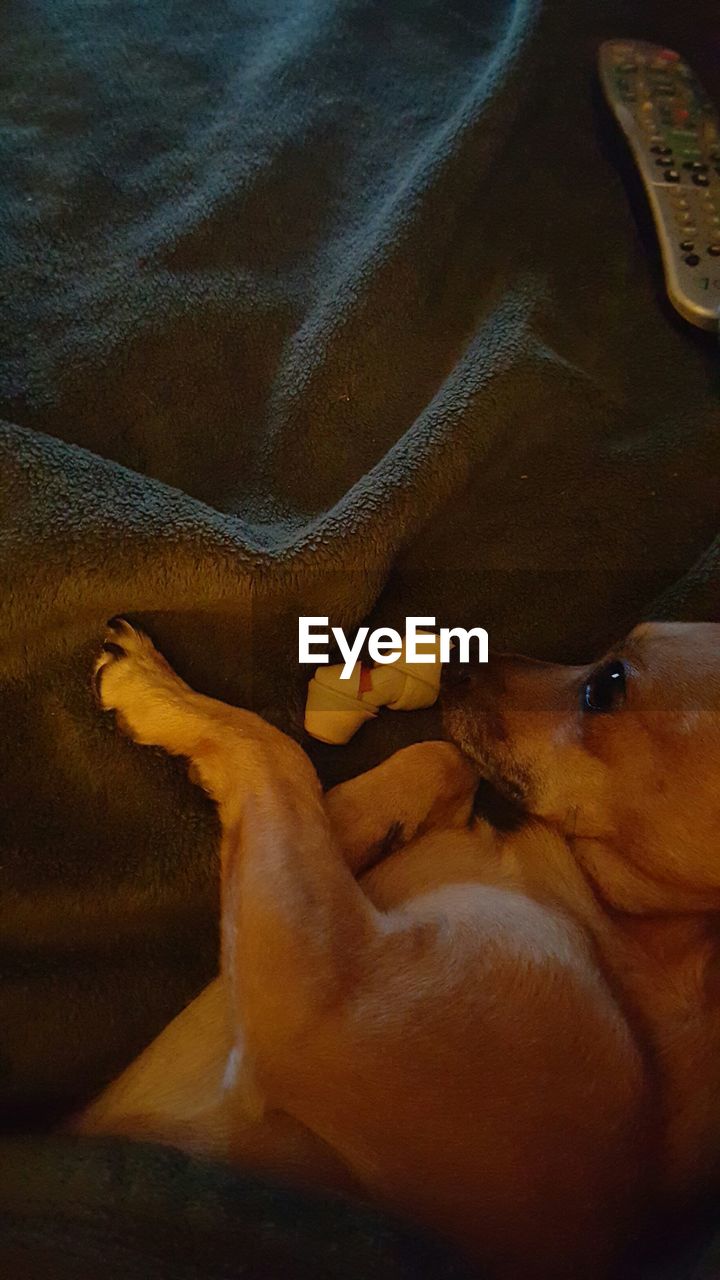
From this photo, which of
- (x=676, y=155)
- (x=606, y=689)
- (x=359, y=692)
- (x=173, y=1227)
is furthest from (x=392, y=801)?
(x=676, y=155)

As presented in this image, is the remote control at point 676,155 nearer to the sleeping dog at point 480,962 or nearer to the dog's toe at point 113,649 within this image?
the sleeping dog at point 480,962

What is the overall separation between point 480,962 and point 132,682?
0.46 meters

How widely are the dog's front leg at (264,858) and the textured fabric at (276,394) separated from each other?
0.11 feet

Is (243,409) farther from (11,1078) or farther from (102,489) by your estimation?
(11,1078)

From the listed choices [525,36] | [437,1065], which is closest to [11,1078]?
[437,1065]

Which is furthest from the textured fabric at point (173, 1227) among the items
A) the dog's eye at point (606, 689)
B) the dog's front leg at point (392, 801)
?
the dog's eye at point (606, 689)

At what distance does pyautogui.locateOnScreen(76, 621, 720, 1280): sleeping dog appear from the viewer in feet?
3.08

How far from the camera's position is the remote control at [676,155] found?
55.3 inches

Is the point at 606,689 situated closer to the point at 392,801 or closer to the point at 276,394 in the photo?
the point at 392,801

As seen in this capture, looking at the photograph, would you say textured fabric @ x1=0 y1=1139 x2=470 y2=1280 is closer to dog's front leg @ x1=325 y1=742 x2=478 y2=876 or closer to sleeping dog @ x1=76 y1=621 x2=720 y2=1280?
sleeping dog @ x1=76 y1=621 x2=720 y2=1280

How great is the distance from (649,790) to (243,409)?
67cm

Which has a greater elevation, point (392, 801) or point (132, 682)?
point (132, 682)

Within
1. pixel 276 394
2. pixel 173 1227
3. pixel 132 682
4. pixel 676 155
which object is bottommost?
pixel 173 1227

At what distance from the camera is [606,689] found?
1.18m
